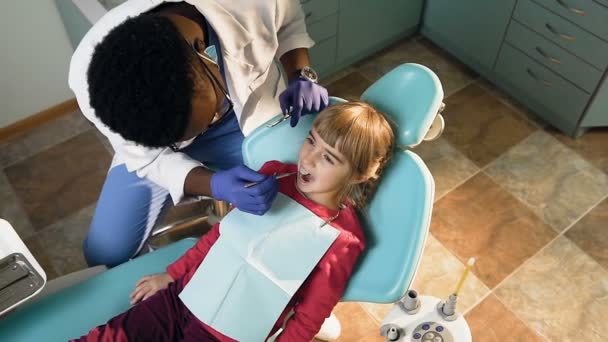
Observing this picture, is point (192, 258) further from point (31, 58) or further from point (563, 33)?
point (563, 33)

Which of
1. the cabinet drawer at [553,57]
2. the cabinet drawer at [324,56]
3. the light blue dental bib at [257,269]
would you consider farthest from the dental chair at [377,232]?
the cabinet drawer at [553,57]

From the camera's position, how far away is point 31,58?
232 centimetres

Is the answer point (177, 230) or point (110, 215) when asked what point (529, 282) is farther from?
point (110, 215)

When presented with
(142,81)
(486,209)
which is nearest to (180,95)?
(142,81)

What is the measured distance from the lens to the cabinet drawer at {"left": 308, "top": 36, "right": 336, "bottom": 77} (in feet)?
8.15

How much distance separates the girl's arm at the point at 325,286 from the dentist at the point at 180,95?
194 mm

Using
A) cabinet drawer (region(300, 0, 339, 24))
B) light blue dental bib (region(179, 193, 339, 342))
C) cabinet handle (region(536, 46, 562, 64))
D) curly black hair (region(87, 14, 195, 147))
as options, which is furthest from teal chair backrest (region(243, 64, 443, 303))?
cabinet handle (region(536, 46, 562, 64))

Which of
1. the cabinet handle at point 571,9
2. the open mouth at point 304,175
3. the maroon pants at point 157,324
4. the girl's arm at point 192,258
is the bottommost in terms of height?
the maroon pants at point 157,324

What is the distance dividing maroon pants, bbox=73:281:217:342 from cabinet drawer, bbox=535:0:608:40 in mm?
1776

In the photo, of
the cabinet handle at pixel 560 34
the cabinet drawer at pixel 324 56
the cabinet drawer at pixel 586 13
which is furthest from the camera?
the cabinet drawer at pixel 324 56

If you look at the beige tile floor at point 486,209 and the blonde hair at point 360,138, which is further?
the beige tile floor at point 486,209

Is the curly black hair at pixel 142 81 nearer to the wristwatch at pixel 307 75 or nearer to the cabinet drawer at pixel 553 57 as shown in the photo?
the wristwatch at pixel 307 75

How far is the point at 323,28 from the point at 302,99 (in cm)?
114

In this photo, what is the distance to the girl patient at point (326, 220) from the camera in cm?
125
